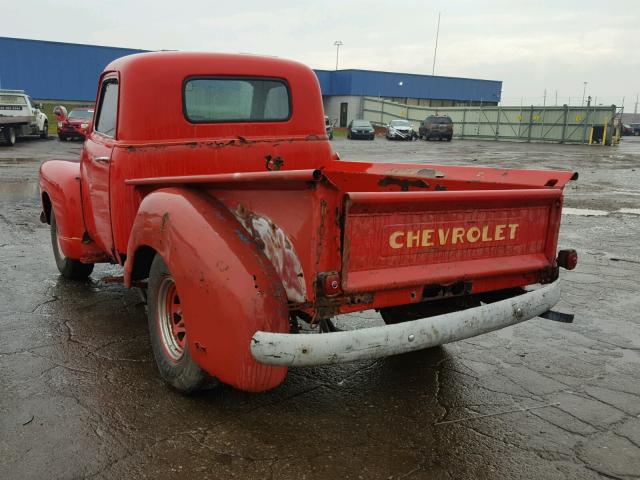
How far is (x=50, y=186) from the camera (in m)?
4.96

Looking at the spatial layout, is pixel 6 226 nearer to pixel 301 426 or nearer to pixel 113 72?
pixel 113 72

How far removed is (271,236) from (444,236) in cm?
87

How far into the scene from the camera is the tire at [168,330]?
119 inches

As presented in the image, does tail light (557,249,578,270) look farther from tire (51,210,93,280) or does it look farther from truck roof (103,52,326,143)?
tire (51,210,93,280)

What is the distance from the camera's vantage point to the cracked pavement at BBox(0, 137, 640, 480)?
2539 mm

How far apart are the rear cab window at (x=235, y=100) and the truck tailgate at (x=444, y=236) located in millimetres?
2009

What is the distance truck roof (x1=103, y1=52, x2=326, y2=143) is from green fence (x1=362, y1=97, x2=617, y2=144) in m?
31.9

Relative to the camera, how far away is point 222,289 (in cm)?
253

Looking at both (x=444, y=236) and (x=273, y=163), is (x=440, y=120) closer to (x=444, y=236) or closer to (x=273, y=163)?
(x=273, y=163)

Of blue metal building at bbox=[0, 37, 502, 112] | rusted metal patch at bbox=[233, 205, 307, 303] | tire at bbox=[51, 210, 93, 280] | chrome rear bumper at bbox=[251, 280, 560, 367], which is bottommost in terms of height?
tire at bbox=[51, 210, 93, 280]

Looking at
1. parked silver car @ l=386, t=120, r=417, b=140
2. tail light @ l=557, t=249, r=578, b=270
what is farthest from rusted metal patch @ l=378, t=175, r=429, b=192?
parked silver car @ l=386, t=120, r=417, b=140

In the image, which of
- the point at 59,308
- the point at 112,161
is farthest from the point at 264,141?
the point at 59,308

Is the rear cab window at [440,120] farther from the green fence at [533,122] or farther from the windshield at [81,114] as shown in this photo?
the windshield at [81,114]

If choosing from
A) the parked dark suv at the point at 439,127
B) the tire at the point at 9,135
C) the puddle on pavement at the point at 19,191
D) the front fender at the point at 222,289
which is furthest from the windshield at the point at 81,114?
the front fender at the point at 222,289
